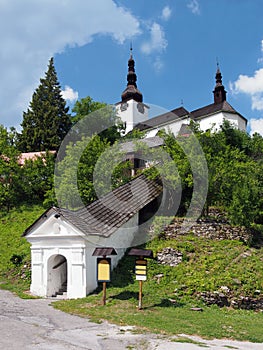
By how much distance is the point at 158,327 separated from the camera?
1000 centimetres

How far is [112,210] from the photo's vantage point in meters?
18.3

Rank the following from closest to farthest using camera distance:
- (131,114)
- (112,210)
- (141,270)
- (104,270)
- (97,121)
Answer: (141,270), (104,270), (112,210), (97,121), (131,114)

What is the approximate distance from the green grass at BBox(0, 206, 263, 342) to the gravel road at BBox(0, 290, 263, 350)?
0.64 meters

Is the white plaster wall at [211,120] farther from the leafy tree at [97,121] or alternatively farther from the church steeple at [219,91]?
the leafy tree at [97,121]

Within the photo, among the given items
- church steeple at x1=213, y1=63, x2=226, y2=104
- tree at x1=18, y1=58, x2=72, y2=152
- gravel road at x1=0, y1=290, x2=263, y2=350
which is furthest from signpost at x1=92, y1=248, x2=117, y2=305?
church steeple at x1=213, y1=63, x2=226, y2=104

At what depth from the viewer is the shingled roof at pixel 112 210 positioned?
15602mm

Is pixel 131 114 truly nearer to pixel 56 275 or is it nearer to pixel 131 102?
pixel 131 102

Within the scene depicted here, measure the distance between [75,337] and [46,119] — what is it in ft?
131

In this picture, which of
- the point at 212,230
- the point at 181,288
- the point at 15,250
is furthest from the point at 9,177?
the point at 181,288

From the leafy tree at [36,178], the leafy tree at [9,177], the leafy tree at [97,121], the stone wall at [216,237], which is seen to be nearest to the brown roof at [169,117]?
the leafy tree at [97,121]

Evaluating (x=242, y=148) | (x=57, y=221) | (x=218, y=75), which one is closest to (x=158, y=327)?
(x=57, y=221)

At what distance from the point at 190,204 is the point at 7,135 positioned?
→ 19190 mm

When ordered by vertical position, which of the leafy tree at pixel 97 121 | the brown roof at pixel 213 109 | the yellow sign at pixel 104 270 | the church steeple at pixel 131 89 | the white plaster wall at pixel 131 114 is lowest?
the yellow sign at pixel 104 270

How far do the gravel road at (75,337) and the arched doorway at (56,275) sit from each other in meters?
4.03
